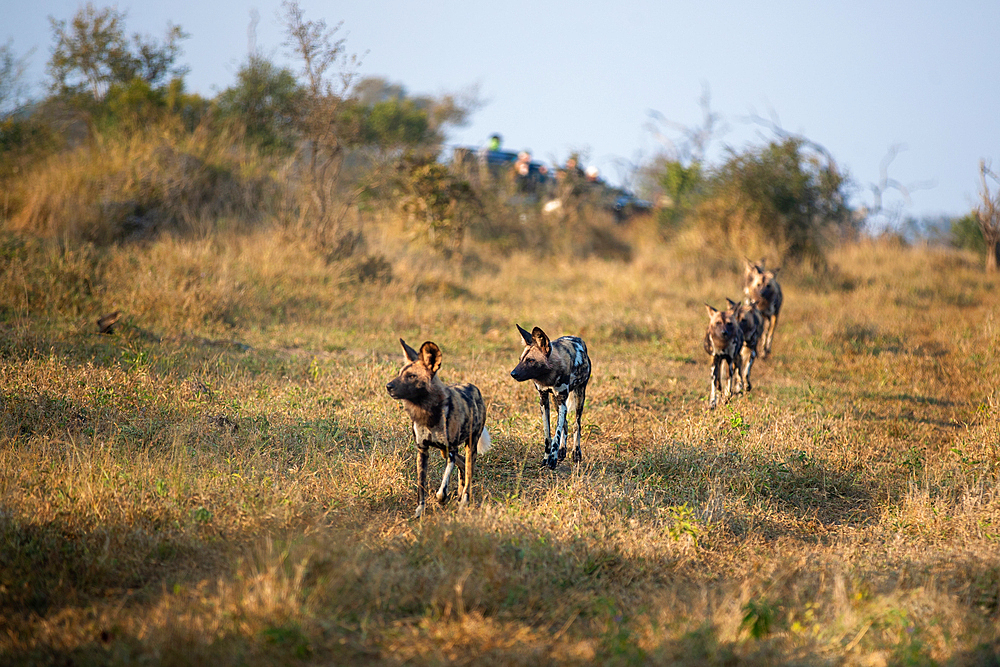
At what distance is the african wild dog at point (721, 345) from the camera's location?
7777 millimetres

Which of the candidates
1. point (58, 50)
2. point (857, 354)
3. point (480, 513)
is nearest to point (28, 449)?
point (480, 513)

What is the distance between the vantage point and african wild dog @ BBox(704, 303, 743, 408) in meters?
7.78

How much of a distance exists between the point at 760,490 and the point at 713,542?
4.00 ft

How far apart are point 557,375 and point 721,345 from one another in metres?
2.73

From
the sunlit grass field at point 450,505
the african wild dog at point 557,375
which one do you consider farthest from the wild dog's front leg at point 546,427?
the sunlit grass field at point 450,505

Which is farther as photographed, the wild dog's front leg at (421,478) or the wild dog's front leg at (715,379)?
the wild dog's front leg at (715,379)

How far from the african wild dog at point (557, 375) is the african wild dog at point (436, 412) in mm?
818

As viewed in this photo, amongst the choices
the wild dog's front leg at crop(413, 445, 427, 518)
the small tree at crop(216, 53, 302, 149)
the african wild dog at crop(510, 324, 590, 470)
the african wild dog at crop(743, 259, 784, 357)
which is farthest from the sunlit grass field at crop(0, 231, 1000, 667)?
the small tree at crop(216, 53, 302, 149)

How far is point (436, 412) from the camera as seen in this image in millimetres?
4594

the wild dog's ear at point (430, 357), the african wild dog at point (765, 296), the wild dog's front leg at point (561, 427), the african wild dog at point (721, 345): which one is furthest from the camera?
the african wild dog at point (765, 296)

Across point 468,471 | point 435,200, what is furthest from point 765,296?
point 435,200

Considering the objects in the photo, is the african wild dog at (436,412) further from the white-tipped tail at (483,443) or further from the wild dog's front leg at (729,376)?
the wild dog's front leg at (729,376)

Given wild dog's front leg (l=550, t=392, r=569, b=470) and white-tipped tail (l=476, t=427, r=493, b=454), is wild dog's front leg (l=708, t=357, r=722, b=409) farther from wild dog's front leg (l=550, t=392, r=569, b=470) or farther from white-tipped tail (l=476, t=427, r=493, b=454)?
white-tipped tail (l=476, t=427, r=493, b=454)

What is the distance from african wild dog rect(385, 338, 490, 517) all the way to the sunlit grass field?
279 millimetres
